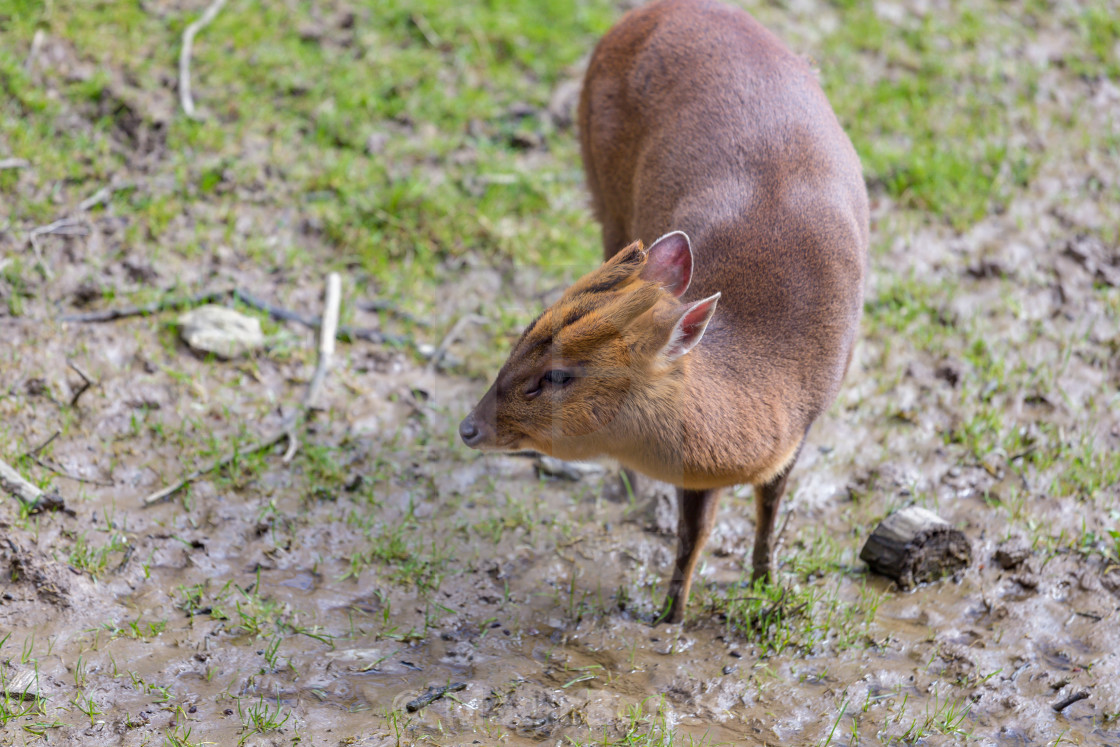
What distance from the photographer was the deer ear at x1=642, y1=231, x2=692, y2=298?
3.21 meters

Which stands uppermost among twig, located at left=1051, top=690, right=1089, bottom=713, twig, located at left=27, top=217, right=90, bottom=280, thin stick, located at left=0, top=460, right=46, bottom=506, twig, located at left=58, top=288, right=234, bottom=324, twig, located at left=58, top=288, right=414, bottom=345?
twig, located at left=1051, top=690, right=1089, bottom=713

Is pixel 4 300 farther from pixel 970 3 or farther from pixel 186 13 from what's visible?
pixel 970 3

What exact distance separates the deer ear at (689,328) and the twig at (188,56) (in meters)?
3.80

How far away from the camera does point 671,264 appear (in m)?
3.26

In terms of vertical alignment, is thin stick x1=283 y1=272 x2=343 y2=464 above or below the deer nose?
below

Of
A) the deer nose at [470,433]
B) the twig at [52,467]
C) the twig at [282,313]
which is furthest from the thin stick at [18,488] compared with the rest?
the deer nose at [470,433]

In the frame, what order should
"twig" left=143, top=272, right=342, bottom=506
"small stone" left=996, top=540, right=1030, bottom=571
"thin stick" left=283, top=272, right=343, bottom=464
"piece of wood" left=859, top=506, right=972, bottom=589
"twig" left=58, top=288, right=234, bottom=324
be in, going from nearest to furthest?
"piece of wood" left=859, top=506, right=972, bottom=589 < "small stone" left=996, top=540, right=1030, bottom=571 < "twig" left=143, top=272, right=342, bottom=506 < "thin stick" left=283, top=272, right=343, bottom=464 < "twig" left=58, top=288, right=234, bottom=324

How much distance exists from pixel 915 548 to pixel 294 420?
2673 mm

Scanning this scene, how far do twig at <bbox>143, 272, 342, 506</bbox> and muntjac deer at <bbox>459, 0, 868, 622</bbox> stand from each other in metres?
1.34

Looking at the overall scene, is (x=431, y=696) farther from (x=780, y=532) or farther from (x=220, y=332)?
(x=220, y=332)

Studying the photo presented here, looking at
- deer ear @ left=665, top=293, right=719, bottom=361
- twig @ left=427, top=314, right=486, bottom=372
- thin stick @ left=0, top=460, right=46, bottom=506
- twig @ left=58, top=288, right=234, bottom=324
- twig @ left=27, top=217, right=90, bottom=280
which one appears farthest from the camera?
twig @ left=427, top=314, right=486, bottom=372

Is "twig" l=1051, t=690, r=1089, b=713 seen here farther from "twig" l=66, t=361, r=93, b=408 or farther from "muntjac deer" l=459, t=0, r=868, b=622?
"twig" l=66, t=361, r=93, b=408

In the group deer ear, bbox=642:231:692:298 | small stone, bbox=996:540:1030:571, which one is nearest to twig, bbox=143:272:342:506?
deer ear, bbox=642:231:692:298

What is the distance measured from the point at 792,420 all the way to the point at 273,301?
2.79m
